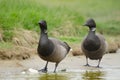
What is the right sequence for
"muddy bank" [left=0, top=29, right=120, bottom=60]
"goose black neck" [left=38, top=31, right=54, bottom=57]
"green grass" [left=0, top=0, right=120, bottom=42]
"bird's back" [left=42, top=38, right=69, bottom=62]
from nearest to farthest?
"goose black neck" [left=38, top=31, right=54, bottom=57] → "bird's back" [left=42, top=38, right=69, bottom=62] → "muddy bank" [left=0, top=29, right=120, bottom=60] → "green grass" [left=0, top=0, right=120, bottom=42]

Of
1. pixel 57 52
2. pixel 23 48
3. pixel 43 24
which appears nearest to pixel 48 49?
pixel 57 52

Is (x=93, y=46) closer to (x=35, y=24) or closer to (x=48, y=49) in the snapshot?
(x=48, y=49)

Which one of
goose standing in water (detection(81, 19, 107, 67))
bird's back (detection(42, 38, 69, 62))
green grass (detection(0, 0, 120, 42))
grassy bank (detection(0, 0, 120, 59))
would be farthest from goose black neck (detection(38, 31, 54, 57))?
green grass (detection(0, 0, 120, 42))

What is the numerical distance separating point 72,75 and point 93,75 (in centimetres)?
47

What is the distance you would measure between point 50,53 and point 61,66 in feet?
3.84

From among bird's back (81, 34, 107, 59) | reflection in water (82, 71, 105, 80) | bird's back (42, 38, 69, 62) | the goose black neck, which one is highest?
the goose black neck

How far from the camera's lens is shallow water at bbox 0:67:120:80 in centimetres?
1273

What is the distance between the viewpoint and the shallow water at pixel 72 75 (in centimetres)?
1273

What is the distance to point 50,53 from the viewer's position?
13906mm

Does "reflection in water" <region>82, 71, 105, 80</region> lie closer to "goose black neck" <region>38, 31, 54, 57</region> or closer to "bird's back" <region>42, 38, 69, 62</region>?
"bird's back" <region>42, 38, 69, 62</region>

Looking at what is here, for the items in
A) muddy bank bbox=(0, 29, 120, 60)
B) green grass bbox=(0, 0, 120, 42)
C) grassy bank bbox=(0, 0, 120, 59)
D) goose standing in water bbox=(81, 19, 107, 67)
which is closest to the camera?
muddy bank bbox=(0, 29, 120, 60)

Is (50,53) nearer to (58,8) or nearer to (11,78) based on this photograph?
(11,78)

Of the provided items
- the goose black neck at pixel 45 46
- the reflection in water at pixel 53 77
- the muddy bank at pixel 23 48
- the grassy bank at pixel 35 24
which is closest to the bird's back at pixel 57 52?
the goose black neck at pixel 45 46

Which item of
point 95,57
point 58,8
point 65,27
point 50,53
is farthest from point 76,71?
point 58,8
